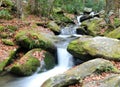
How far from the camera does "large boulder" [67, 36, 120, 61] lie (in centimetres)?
1070

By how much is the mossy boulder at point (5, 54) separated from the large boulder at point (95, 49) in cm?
273

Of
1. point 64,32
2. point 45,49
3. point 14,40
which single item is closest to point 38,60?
point 45,49

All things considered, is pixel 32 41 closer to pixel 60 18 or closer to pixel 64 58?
pixel 64 58

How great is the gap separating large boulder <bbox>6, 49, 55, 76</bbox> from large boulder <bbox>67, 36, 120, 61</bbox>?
46.8 inches

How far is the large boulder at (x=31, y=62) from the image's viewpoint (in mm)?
10902

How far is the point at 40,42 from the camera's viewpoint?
41.2 feet

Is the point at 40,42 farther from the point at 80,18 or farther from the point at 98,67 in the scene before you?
the point at 80,18

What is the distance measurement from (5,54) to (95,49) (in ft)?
13.6

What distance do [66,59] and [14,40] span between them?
290 cm

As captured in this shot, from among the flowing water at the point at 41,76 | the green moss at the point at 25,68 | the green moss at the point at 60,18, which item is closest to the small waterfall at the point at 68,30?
the green moss at the point at 60,18

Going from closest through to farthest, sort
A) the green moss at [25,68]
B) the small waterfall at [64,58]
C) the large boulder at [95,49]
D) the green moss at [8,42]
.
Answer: the large boulder at [95,49] → the green moss at [25,68] → the small waterfall at [64,58] → the green moss at [8,42]

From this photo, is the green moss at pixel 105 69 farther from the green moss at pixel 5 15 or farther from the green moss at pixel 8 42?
the green moss at pixel 5 15

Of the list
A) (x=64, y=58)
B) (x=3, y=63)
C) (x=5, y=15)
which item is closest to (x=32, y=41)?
(x=64, y=58)

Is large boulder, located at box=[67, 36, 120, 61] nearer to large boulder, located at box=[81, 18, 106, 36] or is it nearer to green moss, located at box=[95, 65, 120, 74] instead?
green moss, located at box=[95, 65, 120, 74]
